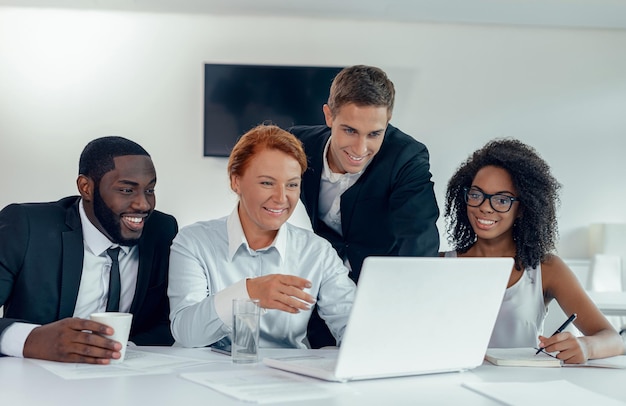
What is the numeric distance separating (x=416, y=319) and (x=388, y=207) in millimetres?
1253

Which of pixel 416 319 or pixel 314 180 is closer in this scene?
pixel 416 319

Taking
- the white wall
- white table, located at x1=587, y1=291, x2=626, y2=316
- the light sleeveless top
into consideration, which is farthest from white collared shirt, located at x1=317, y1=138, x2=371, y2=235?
the white wall

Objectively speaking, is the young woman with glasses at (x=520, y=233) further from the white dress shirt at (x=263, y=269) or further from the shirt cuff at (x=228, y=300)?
the shirt cuff at (x=228, y=300)

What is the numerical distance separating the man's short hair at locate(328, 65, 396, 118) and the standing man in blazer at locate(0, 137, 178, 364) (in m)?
0.69

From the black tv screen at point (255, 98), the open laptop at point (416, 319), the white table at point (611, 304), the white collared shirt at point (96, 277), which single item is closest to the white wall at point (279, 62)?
the black tv screen at point (255, 98)

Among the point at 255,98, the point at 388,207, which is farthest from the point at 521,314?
the point at 255,98

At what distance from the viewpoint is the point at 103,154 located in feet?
7.32

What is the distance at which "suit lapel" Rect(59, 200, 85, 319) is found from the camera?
2.15 metres

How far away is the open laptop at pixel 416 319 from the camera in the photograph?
140 centimetres

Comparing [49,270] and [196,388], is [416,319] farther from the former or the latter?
[49,270]

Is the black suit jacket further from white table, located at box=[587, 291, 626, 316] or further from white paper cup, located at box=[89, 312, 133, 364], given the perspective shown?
white table, located at box=[587, 291, 626, 316]

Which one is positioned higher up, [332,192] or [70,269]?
[332,192]

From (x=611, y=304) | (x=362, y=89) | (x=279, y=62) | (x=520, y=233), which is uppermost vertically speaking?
(x=279, y=62)

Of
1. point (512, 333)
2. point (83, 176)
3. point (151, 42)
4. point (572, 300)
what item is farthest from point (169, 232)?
point (151, 42)
